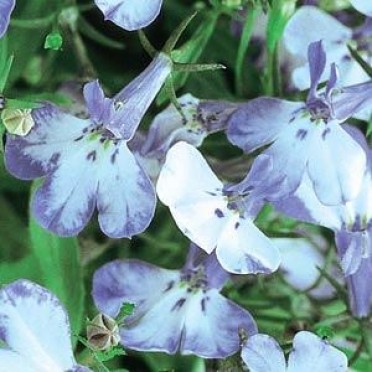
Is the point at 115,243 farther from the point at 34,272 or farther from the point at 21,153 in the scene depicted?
the point at 21,153

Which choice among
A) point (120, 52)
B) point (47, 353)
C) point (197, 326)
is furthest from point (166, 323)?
point (120, 52)

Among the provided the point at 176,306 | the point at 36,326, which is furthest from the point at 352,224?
the point at 36,326

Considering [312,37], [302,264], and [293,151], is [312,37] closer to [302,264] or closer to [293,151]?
[293,151]

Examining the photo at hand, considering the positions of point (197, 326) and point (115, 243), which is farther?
point (115, 243)

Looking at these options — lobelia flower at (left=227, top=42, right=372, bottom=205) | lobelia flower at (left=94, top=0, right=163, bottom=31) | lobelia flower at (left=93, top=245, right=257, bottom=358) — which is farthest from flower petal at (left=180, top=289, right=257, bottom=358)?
lobelia flower at (left=94, top=0, right=163, bottom=31)

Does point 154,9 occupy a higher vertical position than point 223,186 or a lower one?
higher

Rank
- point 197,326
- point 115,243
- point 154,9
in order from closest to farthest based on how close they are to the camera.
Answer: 1. point 154,9
2. point 197,326
3. point 115,243
